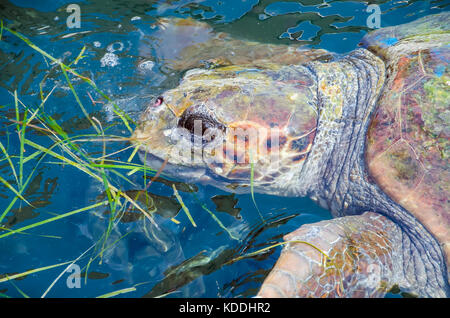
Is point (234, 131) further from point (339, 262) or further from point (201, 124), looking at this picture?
point (339, 262)

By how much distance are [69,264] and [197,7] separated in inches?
106

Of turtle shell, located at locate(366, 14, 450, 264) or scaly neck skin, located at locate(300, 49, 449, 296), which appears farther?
scaly neck skin, located at locate(300, 49, 449, 296)

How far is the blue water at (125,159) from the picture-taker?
1.83 m

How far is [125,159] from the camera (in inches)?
88.3

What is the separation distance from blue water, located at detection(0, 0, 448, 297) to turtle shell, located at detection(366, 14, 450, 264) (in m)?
0.60

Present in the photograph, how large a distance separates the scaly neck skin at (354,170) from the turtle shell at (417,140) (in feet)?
0.32

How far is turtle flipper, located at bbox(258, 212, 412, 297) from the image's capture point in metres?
1.43

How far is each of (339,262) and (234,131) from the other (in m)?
0.90

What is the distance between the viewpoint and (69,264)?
1.85 metres

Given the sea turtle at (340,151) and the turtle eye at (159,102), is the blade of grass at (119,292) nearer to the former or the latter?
the sea turtle at (340,151)

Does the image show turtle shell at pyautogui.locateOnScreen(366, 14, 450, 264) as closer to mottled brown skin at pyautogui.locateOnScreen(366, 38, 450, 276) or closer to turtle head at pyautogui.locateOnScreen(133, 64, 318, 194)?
mottled brown skin at pyautogui.locateOnScreen(366, 38, 450, 276)

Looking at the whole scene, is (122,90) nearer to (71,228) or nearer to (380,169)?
(71,228)

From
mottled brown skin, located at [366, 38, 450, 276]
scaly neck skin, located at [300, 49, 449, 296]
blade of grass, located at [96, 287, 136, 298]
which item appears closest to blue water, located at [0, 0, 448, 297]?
→ blade of grass, located at [96, 287, 136, 298]
